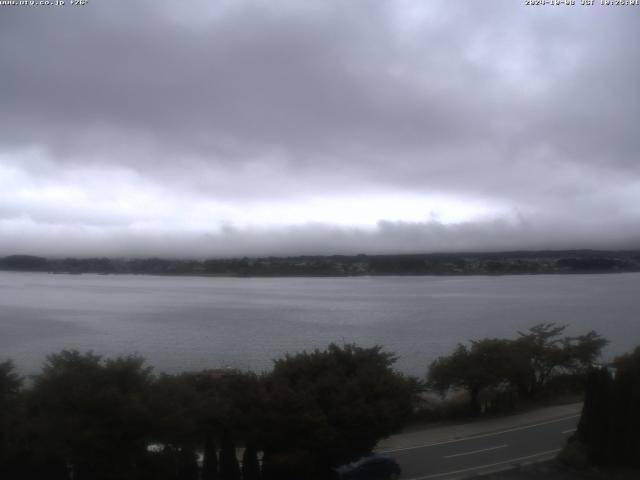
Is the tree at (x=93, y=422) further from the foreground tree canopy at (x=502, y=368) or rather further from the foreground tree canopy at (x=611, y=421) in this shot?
the foreground tree canopy at (x=502, y=368)

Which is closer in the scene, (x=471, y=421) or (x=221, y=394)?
(x=221, y=394)

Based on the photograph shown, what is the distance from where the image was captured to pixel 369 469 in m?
14.6

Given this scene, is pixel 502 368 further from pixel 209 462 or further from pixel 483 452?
pixel 209 462

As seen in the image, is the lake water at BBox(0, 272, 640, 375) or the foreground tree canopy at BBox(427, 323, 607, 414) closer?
the foreground tree canopy at BBox(427, 323, 607, 414)

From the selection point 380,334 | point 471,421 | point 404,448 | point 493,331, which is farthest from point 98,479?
point 493,331

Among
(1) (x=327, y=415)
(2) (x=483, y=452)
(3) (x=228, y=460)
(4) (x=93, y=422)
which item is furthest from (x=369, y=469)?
(4) (x=93, y=422)

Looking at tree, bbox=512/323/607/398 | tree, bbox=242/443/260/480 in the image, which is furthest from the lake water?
tree, bbox=242/443/260/480

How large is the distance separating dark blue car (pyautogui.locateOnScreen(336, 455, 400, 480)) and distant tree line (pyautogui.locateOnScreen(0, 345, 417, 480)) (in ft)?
0.85

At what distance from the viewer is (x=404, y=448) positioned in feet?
62.5

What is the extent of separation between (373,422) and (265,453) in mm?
2589

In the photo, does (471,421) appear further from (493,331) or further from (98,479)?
(493,331)

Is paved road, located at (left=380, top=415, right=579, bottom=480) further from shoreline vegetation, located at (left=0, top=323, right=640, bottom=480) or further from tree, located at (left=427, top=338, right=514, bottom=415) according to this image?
tree, located at (left=427, top=338, right=514, bottom=415)

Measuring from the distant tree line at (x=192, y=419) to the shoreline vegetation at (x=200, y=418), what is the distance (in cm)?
2

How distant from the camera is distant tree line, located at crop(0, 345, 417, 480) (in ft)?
40.1
